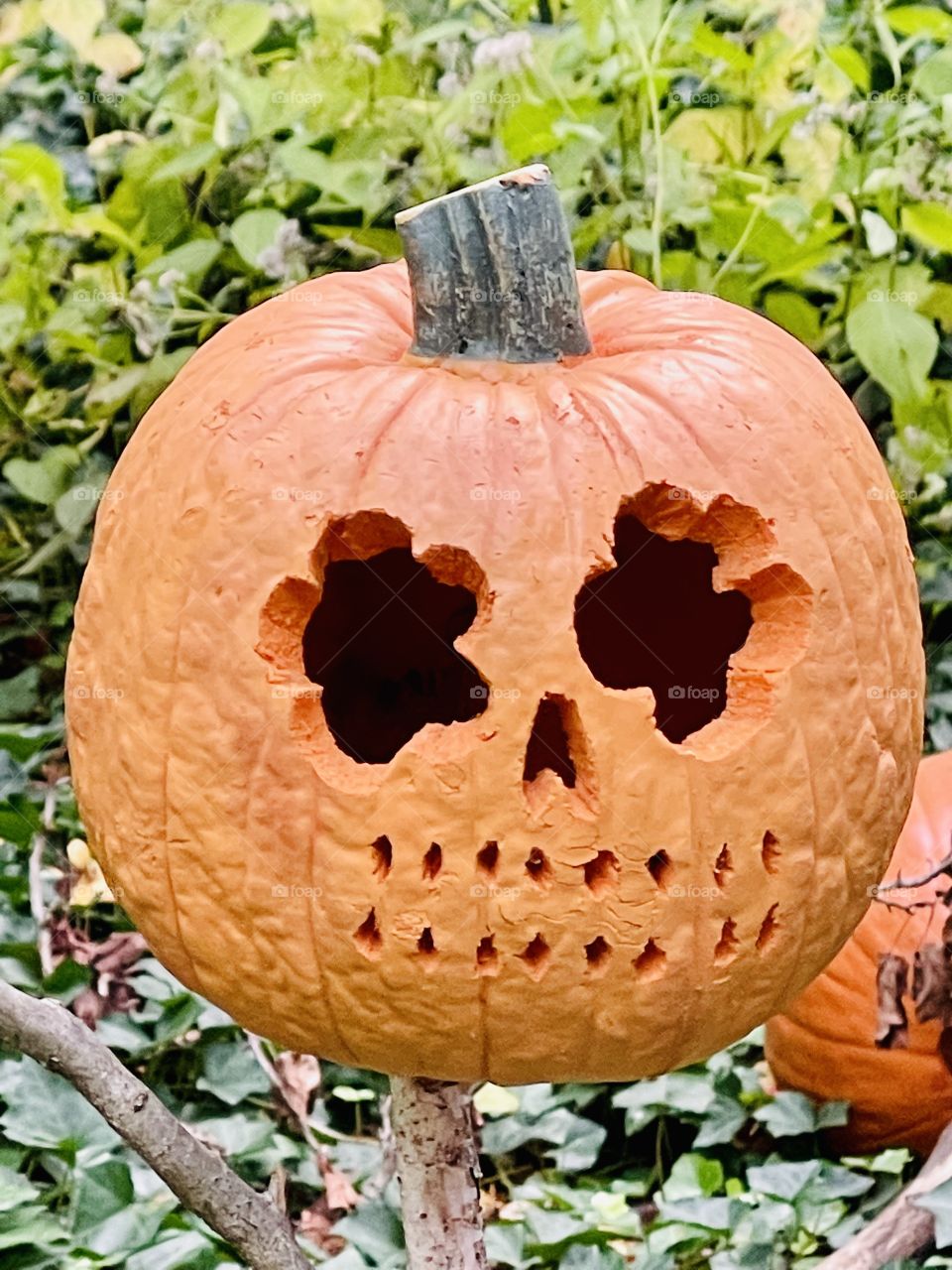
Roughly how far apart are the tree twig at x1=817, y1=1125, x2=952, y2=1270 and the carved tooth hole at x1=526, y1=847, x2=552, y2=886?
75cm

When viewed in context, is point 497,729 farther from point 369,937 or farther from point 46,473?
point 46,473

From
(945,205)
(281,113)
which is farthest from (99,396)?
(945,205)

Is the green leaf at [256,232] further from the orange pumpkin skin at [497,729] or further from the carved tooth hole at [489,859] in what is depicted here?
the carved tooth hole at [489,859]

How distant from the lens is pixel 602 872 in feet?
4.12

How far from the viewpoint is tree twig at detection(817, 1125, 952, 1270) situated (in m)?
1.72

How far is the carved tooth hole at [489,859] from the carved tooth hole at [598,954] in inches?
3.9

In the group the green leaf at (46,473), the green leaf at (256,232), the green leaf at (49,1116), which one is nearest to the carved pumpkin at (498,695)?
the green leaf at (49,1116)

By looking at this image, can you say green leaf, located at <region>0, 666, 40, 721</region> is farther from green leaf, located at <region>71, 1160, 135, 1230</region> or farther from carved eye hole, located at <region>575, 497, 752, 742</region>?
carved eye hole, located at <region>575, 497, 752, 742</region>

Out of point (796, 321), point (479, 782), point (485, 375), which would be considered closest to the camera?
point (479, 782)

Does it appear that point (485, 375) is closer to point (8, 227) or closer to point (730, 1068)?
point (730, 1068)

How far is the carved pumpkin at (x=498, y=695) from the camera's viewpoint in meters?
1.23

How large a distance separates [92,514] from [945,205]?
1531 mm

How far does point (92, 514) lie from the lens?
291 centimetres

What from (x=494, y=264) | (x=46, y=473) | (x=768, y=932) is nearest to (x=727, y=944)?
(x=768, y=932)
